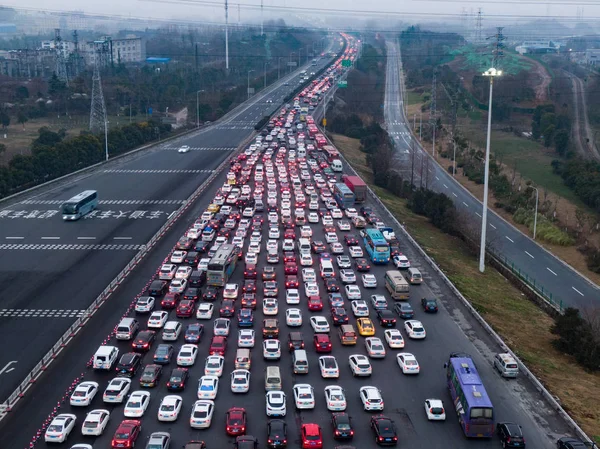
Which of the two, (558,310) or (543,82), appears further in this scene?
(543,82)

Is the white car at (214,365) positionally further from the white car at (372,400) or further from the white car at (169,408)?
the white car at (372,400)

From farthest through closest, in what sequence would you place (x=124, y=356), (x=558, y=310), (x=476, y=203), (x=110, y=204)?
(x=476, y=203), (x=110, y=204), (x=558, y=310), (x=124, y=356)

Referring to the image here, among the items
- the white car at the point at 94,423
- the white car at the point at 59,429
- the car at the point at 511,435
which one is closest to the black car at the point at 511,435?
the car at the point at 511,435

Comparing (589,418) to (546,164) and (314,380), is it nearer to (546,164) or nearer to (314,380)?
(314,380)

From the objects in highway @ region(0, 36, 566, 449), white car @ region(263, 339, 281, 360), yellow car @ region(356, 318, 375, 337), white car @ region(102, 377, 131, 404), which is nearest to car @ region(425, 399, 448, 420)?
highway @ region(0, 36, 566, 449)

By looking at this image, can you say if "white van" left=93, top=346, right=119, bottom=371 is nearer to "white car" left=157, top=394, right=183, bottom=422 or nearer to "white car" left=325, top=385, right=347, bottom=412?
"white car" left=157, top=394, right=183, bottom=422

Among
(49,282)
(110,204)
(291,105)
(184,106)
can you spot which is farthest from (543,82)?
(49,282)

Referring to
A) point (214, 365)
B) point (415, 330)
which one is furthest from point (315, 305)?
point (214, 365)
